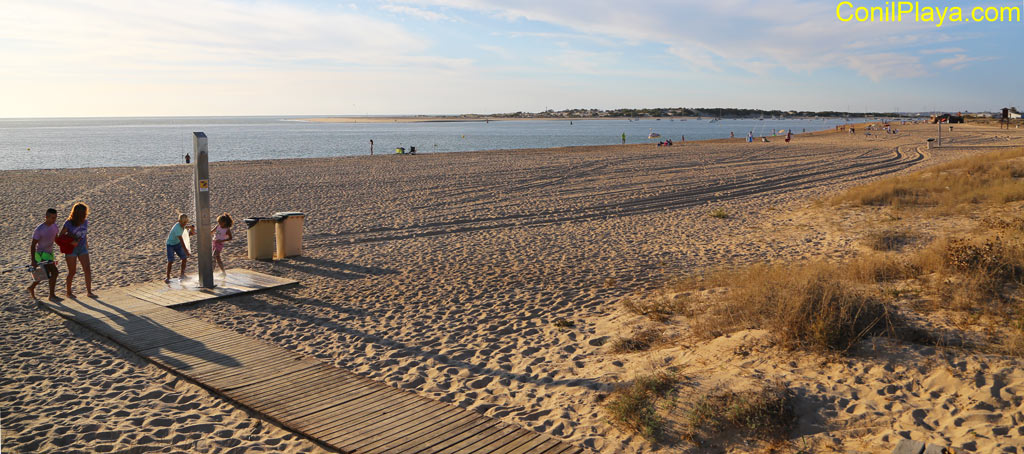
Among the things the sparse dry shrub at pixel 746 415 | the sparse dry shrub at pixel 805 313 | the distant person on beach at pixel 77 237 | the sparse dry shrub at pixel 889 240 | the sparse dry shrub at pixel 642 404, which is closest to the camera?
the sparse dry shrub at pixel 746 415

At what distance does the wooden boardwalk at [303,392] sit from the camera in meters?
4.79

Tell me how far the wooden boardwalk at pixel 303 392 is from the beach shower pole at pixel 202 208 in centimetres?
107

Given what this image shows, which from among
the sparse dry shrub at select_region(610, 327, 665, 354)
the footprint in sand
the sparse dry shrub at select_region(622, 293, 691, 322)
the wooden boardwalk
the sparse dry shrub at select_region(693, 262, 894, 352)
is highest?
the sparse dry shrub at select_region(693, 262, 894, 352)

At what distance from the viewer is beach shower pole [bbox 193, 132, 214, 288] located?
29.9 feet

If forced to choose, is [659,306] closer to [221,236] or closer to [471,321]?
[471,321]

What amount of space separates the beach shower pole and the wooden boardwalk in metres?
1.07

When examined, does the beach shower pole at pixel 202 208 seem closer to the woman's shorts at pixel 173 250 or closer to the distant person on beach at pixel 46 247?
the woman's shorts at pixel 173 250

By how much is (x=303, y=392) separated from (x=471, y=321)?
104 inches

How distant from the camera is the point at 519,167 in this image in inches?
1264

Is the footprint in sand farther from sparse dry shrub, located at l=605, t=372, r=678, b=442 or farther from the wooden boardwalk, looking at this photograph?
sparse dry shrub, located at l=605, t=372, r=678, b=442


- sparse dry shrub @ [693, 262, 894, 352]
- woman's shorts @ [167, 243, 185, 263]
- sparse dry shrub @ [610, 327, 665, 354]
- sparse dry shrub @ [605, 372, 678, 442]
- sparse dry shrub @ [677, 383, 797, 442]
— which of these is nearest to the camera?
sparse dry shrub @ [677, 383, 797, 442]

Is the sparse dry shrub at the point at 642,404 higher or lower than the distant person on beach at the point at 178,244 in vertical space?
lower

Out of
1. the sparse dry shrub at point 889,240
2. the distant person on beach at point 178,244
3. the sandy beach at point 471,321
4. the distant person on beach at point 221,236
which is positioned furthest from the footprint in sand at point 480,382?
the sparse dry shrub at point 889,240

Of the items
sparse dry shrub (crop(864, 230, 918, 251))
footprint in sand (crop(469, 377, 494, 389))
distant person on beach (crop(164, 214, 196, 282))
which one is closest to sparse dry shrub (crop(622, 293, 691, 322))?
footprint in sand (crop(469, 377, 494, 389))
